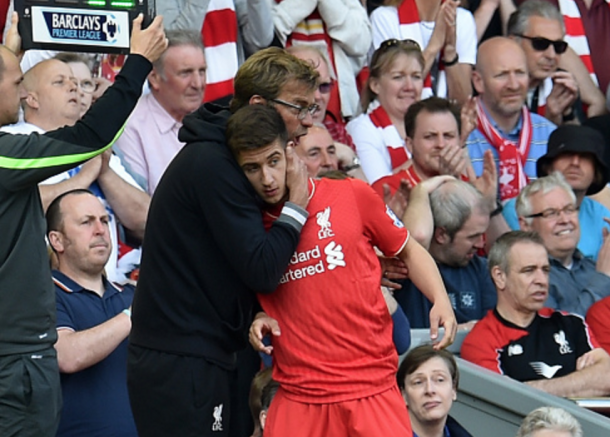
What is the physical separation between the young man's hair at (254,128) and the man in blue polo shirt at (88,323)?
178cm

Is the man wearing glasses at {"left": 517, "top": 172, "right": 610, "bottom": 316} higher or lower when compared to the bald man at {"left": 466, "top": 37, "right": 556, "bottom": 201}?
lower

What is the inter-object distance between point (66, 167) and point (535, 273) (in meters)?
2.92

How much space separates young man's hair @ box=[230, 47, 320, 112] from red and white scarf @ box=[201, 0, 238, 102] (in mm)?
3890

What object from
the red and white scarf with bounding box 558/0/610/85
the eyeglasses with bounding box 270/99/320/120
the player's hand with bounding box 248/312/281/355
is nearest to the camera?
the player's hand with bounding box 248/312/281/355

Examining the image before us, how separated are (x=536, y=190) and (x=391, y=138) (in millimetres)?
1078

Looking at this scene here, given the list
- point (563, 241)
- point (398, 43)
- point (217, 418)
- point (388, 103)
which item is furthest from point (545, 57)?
point (217, 418)

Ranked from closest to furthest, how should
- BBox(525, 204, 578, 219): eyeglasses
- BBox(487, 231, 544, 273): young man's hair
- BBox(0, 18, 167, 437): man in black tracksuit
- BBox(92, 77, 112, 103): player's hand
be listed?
BBox(0, 18, 167, 437): man in black tracksuit, BBox(487, 231, 544, 273): young man's hair, BBox(92, 77, 112, 103): player's hand, BBox(525, 204, 578, 219): eyeglasses

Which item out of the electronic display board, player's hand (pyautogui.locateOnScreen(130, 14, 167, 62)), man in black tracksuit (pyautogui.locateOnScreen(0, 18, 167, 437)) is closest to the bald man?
the electronic display board

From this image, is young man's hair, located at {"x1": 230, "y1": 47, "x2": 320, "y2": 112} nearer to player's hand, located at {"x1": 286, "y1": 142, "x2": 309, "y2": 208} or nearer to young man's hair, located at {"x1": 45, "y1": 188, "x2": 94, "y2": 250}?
player's hand, located at {"x1": 286, "y1": 142, "x2": 309, "y2": 208}

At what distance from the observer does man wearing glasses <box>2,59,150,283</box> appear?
21.8 feet

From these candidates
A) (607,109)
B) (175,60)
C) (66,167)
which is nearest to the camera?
(66,167)

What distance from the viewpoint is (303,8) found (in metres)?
8.68

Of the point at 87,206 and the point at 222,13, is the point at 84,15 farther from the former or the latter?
the point at 222,13

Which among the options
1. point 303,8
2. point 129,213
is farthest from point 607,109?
point 129,213
